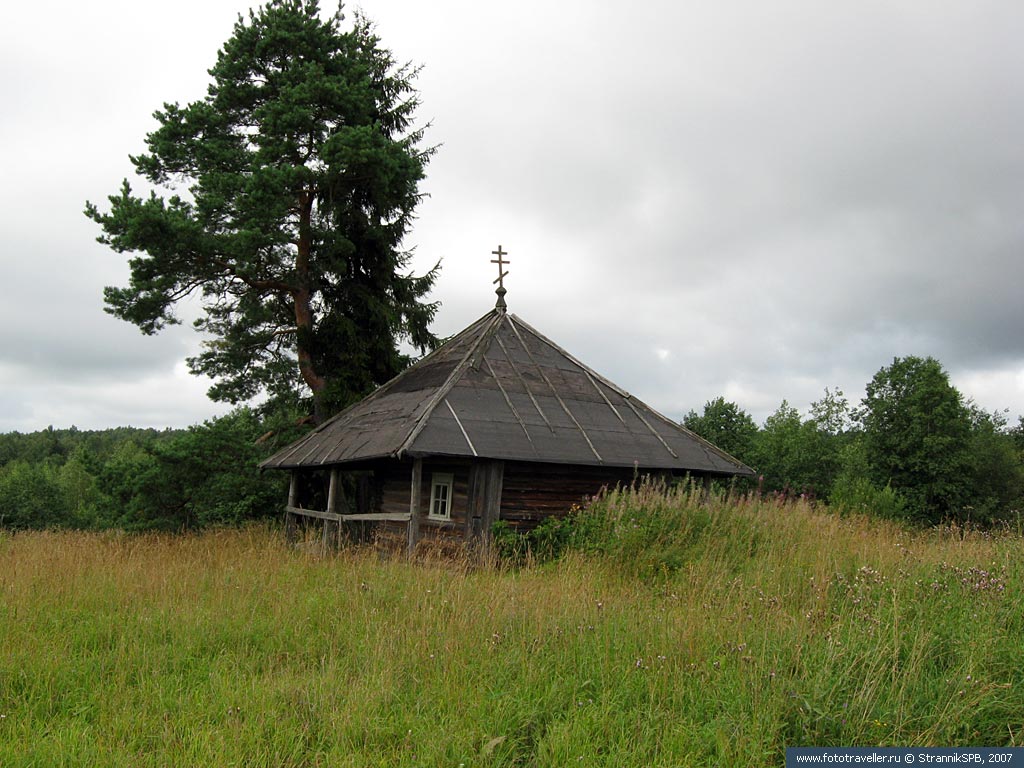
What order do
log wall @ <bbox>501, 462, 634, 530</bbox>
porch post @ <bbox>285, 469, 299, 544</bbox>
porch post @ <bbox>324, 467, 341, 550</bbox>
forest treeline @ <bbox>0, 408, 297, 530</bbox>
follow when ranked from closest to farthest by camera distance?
log wall @ <bbox>501, 462, 634, 530</bbox> → porch post @ <bbox>324, 467, 341, 550</bbox> → porch post @ <bbox>285, 469, 299, 544</bbox> → forest treeline @ <bbox>0, 408, 297, 530</bbox>

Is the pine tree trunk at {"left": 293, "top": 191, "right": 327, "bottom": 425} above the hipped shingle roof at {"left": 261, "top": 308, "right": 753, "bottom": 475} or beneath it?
above

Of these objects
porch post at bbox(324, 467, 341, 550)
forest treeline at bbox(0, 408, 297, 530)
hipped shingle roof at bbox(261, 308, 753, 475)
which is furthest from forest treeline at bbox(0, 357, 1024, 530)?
porch post at bbox(324, 467, 341, 550)

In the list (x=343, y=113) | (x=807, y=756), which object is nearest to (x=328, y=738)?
(x=807, y=756)

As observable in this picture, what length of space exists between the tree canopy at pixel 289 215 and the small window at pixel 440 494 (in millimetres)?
5361

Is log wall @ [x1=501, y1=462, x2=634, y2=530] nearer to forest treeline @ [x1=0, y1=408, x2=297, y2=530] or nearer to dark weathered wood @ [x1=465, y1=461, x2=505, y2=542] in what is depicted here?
dark weathered wood @ [x1=465, y1=461, x2=505, y2=542]

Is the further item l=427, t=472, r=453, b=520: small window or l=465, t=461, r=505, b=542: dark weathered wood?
l=427, t=472, r=453, b=520: small window

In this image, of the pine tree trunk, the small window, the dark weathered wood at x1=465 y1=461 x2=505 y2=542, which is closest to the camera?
the dark weathered wood at x1=465 y1=461 x2=505 y2=542

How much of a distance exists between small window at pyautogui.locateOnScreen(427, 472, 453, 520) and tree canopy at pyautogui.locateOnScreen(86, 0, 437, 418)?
17.6 ft

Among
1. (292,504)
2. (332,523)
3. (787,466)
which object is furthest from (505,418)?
(787,466)

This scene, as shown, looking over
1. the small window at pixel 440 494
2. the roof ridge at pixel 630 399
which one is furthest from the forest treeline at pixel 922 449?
the small window at pixel 440 494

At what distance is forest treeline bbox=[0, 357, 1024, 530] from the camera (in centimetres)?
1622

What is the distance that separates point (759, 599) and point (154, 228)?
43.9ft

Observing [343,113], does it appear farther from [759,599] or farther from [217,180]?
[759,599]

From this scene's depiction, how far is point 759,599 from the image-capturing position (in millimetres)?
5832
